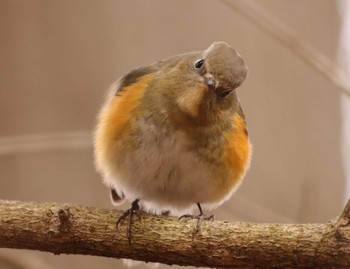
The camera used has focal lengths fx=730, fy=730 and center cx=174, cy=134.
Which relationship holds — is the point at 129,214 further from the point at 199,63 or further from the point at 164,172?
the point at 199,63

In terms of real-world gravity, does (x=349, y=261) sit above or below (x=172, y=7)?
below

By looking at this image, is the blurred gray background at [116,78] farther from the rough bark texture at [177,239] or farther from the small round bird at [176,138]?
the rough bark texture at [177,239]

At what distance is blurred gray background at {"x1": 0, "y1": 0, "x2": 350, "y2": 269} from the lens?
10.3 ft

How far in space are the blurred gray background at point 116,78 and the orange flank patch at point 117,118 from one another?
0.82 feet

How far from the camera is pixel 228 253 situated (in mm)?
1956

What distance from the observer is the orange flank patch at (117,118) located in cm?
243

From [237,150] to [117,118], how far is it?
417 mm

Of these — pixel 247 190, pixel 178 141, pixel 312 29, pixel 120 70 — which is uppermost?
pixel 312 29

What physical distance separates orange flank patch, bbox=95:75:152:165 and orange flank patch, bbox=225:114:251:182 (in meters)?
0.33

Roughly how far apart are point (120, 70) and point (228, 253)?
4.75 ft

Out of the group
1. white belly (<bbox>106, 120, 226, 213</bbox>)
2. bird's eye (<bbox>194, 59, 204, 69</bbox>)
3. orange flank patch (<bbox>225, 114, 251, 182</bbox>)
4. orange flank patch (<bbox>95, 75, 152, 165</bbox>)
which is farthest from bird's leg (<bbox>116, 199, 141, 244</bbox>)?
bird's eye (<bbox>194, 59, 204, 69</bbox>)

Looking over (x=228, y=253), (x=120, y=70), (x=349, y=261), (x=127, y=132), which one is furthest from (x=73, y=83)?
(x=349, y=261)

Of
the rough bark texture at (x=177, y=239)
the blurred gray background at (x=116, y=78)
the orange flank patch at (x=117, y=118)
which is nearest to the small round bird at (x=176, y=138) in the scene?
the orange flank patch at (x=117, y=118)

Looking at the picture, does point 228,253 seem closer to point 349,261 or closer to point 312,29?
point 349,261
